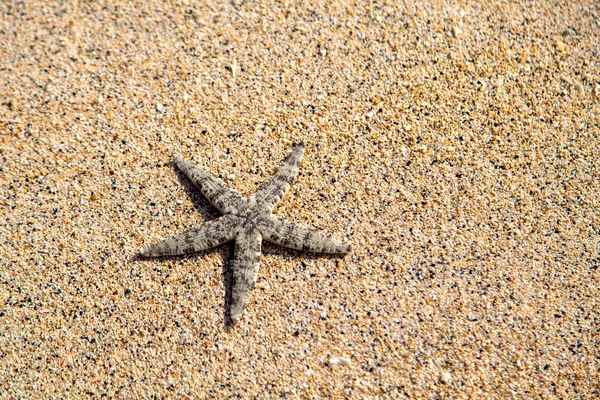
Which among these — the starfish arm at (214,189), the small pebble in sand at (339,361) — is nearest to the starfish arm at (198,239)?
the starfish arm at (214,189)

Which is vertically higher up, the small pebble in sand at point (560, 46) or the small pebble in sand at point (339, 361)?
the small pebble in sand at point (560, 46)

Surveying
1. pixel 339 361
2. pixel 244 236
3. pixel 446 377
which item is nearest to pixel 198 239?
pixel 244 236

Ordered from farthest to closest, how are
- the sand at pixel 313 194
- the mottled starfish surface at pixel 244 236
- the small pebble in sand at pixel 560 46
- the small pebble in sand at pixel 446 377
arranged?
the small pebble in sand at pixel 560 46, the mottled starfish surface at pixel 244 236, the sand at pixel 313 194, the small pebble in sand at pixel 446 377

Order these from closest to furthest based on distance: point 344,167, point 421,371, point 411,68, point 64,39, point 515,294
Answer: point 421,371
point 515,294
point 344,167
point 411,68
point 64,39

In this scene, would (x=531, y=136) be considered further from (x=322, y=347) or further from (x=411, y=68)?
(x=322, y=347)

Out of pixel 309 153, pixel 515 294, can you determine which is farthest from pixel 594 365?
pixel 309 153

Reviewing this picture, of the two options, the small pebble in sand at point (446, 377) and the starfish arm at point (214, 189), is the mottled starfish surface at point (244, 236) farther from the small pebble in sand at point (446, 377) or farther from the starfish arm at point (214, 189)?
the small pebble in sand at point (446, 377)
